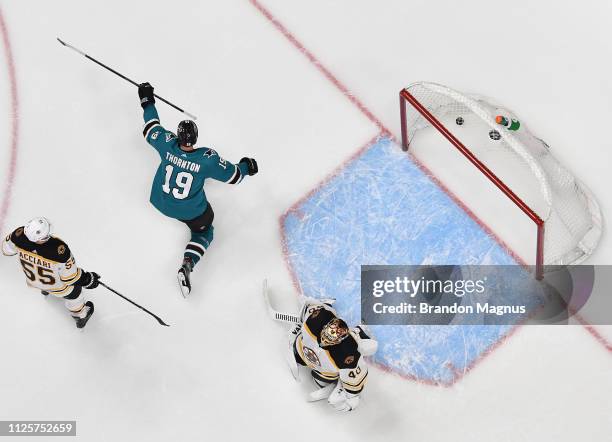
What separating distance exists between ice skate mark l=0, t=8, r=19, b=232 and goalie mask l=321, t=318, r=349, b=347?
8.77 feet

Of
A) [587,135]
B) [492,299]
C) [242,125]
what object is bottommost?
[492,299]

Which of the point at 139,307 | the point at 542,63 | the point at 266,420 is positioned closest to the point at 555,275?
the point at 542,63

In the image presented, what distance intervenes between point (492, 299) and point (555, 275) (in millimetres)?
459

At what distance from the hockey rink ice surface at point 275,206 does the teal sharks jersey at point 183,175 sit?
1.42 ft

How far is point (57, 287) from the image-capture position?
5250 mm

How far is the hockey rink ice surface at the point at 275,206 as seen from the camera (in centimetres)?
549

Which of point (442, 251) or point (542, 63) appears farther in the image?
point (542, 63)

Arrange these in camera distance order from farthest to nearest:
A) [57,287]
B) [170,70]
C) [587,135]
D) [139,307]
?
1. [170,70]
2. [587,135]
3. [139,307]
4. [57,287]

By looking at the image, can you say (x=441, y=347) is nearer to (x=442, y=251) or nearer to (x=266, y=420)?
(x=442, y=251)

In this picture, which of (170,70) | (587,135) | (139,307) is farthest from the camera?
(170,70)

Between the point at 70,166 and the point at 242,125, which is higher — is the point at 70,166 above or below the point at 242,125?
below

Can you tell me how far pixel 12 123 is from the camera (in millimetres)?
6461

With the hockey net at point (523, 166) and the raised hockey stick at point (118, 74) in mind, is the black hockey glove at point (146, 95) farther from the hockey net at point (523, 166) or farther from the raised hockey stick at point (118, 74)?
the hockey net at point (523, 166)

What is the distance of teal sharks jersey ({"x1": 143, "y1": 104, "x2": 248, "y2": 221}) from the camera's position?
550cm
